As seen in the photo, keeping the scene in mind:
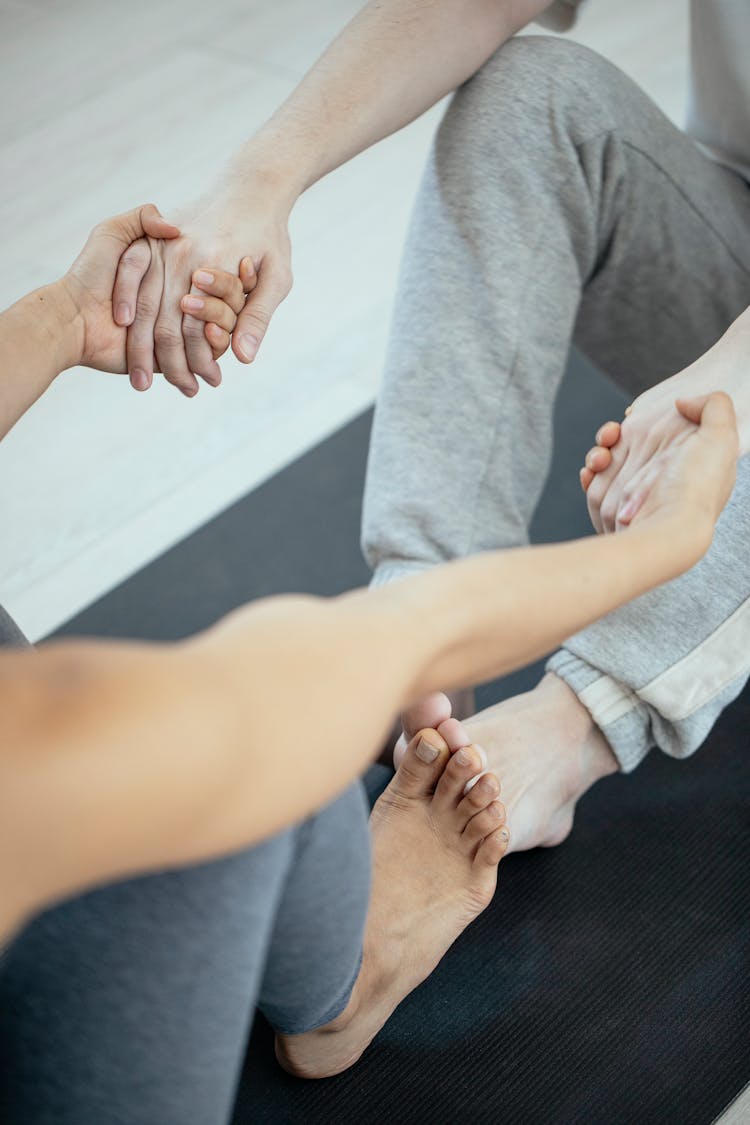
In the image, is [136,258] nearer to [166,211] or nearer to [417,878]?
[417,878]

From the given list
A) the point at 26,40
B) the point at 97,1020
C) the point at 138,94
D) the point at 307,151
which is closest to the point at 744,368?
the point at 307,151

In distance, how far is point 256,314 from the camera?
1.11 m

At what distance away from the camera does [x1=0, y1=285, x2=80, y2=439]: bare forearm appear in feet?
3.25

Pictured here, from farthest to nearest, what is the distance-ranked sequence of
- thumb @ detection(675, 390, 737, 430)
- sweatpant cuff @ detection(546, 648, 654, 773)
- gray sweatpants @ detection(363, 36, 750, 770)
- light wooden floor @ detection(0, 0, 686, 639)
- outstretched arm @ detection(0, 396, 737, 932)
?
light wooden floor @ detection(0, 0, 686, 639), gray sweatpants @ detection(363, 36, 750, 770), sweatpant cuff @ detection(546, 648, 654, 773), thumb @ detection(675, 390, 737, 430), outstretched arm @ detection(0, 396, 737, 932)

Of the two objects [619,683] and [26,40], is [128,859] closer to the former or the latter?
[619,683]

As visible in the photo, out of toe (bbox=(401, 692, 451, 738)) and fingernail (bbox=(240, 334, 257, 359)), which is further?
fingernail (bbox=(240, 334, 257, 359))

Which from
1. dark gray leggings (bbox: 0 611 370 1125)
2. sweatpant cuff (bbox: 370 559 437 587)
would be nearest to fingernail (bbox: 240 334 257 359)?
sweatpant cuff (bbox: 370 559 437 587)

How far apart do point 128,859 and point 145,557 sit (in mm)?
1083

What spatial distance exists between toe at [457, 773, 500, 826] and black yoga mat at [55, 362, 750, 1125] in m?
0.16

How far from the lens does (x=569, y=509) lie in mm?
1485

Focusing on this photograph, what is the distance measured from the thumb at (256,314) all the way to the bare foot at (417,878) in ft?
1.32

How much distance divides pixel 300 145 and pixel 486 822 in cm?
67

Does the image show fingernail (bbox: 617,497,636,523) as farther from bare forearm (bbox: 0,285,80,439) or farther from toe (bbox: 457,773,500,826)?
bare forearm (bbox: 0,285,80,439)

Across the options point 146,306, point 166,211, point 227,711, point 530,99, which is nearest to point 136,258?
point 146,306
